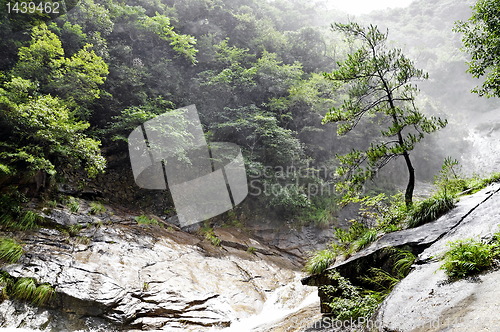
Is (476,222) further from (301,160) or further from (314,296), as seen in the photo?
(301,160)

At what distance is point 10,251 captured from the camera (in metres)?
5.90

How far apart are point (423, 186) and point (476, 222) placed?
59.9ft

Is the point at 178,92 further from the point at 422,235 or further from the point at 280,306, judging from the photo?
the point at 422,235

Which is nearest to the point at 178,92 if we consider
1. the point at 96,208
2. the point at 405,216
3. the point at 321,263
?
the point at 96,208

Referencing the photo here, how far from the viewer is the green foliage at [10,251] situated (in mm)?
5801

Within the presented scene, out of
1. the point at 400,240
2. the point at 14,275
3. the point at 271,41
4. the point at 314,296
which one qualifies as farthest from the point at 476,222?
the point at 271,41

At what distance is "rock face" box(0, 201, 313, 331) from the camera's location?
560 cm

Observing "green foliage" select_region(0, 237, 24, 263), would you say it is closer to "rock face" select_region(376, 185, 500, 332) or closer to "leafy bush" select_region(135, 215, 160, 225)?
"leafy bush" select_region(135, 215, 160, 225)

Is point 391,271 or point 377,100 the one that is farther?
point 377,100

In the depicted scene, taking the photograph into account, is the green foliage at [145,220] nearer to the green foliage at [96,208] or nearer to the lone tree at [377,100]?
the green foliage at [96,208]

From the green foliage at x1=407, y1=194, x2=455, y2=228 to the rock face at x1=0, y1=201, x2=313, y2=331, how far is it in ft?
14.2

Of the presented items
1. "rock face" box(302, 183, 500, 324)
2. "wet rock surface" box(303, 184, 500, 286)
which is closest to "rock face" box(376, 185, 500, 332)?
"rock face" box(302, 183, 500, 324)

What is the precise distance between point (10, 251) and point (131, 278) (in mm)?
2707

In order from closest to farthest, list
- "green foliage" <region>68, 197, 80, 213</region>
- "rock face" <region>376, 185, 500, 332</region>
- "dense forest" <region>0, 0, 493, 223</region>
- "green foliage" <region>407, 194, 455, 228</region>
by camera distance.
Answer: "rock face" <region>376, 185, 500, 332</region> < "green foliage" <region>407, 194, 455, 228</region> < "dense forest" <region>0, 0, 493, 223</region> < "green foliage" <region>68, 197, 80, 213</region>
